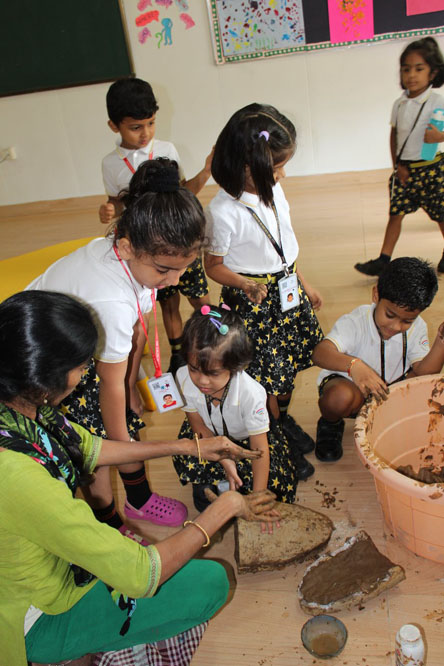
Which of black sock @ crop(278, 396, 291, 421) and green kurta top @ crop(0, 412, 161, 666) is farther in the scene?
black sock @ crop(278, 396, 291, 421)

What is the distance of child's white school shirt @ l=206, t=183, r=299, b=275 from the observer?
1.62 m

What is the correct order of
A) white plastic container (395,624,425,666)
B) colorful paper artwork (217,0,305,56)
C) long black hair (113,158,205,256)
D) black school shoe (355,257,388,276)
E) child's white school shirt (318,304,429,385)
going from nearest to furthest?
white plastic container (395,624,425,666), long black hair (113,158,205,256), child's white school shirt (318,304,429,385), black school shoe (355,257,388,276), colorful paper artwork (217,0,305,56)

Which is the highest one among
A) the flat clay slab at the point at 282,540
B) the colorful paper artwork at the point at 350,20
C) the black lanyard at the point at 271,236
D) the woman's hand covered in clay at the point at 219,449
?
the colorful paper artwork at the point at 350,20

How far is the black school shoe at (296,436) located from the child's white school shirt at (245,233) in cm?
54

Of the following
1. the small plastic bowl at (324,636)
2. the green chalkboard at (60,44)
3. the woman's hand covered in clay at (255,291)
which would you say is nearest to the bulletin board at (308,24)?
the green chalkboard at (60,44)

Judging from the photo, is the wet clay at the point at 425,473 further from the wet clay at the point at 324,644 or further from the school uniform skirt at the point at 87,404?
the school uniform skirt at the point at 87,404

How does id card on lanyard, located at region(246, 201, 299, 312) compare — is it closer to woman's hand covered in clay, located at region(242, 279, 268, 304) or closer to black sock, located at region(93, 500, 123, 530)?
woman's hand covered in clay, located at region(242, 279, 268, 304)

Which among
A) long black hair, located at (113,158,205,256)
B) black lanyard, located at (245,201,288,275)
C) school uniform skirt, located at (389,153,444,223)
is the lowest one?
school uniform skirt, located at (389,153,444,223)

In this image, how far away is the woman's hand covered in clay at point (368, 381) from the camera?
1.50 m

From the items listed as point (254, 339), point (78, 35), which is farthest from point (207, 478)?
point (78, 35)

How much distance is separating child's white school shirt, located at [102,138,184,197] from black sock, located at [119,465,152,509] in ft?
3.68

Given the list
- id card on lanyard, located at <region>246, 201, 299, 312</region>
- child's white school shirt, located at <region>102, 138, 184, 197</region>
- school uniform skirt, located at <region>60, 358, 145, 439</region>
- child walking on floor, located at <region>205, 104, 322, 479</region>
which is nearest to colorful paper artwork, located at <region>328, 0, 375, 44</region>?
child's white school shirt, located at <region>102, 138, 184, 197</region>

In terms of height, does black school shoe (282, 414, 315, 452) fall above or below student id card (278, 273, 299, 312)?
below

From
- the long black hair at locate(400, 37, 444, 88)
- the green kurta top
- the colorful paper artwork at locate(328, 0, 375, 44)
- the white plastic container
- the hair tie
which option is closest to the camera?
the green kurta top
